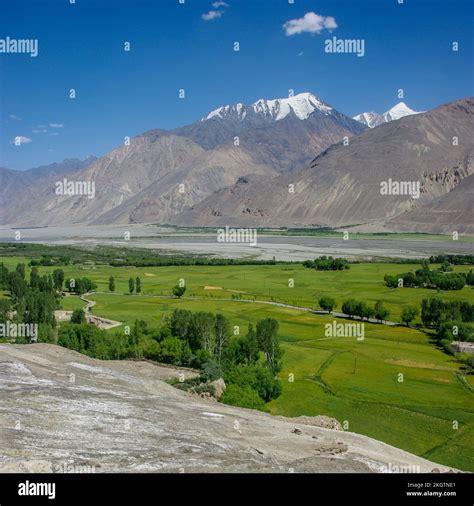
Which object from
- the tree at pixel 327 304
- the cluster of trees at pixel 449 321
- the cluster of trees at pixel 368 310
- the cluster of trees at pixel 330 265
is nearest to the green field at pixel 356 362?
the cluster of trees at pixel 449 321

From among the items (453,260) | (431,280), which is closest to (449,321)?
(431,280)

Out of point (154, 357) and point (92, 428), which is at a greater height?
point (92, 428)

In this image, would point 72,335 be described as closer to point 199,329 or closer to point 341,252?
point 199,329

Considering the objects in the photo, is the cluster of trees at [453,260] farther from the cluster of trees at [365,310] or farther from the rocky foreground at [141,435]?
the rocky foreground at [141,435]

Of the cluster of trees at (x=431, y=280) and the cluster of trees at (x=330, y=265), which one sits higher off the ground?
the cluster of trees at (x=330, y=265)

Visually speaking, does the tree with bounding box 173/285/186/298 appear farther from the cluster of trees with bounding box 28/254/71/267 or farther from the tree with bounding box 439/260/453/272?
the cluster of trees with bounding box 28/254/71/267
